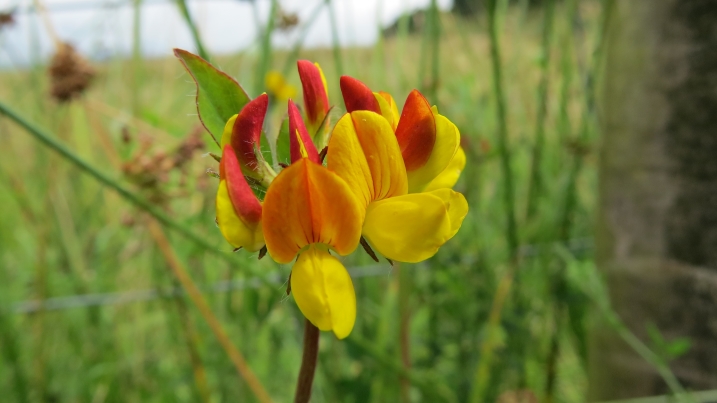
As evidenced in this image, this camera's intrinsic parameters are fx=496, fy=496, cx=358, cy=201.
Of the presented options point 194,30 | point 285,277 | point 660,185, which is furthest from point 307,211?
point 660,185

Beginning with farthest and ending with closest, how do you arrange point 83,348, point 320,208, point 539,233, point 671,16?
1. point 83,348
2. point 539,233
3. point 671,16
4. point 320,208

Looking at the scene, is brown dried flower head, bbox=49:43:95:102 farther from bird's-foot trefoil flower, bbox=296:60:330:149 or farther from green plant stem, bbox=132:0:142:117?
bird's-foot trefoil flower, bbox=296:60:330:149

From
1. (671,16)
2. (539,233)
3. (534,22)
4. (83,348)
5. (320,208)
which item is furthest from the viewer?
(534,22)

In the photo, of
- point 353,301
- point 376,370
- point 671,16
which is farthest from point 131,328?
point 671,16

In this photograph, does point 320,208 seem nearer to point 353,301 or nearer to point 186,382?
point 353,301

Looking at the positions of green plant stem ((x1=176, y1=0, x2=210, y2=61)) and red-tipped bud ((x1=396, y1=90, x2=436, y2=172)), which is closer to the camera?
red-tipped bud ((x1=396, y1=90, x2=436, y2=172))

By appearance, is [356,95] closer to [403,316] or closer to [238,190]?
[238,190]

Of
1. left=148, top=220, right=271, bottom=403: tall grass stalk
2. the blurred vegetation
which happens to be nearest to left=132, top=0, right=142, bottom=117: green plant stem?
the blurred vegetation
